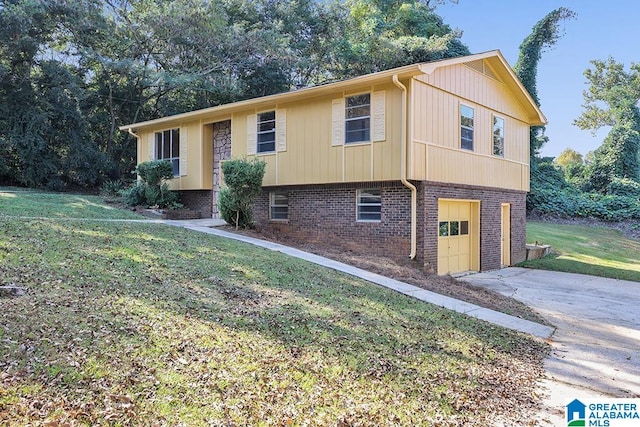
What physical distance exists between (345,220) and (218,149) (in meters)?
5.98

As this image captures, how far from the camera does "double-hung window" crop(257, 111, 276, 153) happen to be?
13625 mm

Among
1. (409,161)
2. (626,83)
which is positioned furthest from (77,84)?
(626,83)

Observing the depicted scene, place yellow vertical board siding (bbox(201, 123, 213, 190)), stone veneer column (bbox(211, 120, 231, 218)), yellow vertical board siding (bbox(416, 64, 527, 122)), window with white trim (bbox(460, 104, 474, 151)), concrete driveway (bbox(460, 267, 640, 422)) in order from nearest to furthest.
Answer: concrete driveway (bbox(460, 267, 640, 422)) → yellow vertical board siding (bbox(416, 64, 527, 122)) → window with white trim (bbox(460, 104, 474, 151)) → stone veneer column (bbox(211, 120, 231, 218)) → yellow vertical board siding (bbox(201, 123, 213, 190))

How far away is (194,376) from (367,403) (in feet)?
4.49

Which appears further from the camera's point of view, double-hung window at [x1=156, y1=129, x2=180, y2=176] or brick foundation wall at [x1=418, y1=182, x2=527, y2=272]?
double-hung window at [x1=156, y1=129, x2=180, y2=176]

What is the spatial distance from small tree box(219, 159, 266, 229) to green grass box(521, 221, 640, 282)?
29.5 ft

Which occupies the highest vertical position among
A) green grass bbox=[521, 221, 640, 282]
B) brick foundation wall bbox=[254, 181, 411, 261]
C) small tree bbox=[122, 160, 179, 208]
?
small tree bbox=[122, 160, 179, 208]

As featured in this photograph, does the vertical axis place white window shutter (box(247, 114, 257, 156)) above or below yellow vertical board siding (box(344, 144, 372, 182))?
above

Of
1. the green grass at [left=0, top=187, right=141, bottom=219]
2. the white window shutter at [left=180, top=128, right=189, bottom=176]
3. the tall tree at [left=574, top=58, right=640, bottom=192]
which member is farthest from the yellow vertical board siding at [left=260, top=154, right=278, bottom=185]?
the tall tree at [left=574, top=58, right=640, bottom=192]

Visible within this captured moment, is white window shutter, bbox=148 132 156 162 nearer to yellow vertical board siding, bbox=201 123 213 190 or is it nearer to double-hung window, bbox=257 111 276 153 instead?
yellow vertical board siding, bbox=201 123 213 190

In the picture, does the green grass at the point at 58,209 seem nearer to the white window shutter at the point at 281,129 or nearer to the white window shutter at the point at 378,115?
the white window shutter at the point at 281,129

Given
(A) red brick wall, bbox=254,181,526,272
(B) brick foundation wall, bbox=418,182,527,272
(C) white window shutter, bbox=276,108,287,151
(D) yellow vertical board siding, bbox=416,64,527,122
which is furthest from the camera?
(C) white window shutter, bbox=276,108,287,151

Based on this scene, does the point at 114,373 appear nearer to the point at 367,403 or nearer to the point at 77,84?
the point at 367,403

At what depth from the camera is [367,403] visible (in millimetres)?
3607
